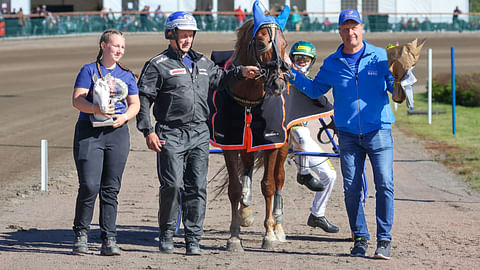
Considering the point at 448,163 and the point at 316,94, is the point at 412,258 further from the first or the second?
the point at 448,163

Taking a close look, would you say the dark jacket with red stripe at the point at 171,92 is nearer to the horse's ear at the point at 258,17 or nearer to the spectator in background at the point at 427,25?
the horse's ear at the point at 258,17

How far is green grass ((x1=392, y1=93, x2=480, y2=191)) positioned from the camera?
1202 cm

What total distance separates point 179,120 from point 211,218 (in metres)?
2.38

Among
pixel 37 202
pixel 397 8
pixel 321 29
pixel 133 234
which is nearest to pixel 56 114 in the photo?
pixel 37 202

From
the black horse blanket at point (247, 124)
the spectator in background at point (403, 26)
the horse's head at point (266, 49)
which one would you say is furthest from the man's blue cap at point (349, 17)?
the spectator in background at point (403, 26)

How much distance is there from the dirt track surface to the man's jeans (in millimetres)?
296

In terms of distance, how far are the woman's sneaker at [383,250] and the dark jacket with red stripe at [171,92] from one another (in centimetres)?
179

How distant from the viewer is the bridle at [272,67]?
6152 millimetres

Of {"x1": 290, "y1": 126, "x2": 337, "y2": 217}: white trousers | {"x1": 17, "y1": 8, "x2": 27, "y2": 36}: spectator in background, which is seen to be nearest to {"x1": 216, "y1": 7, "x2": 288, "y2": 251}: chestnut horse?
{"x1": 290, "y1": 126, "x2": 337, "y2": 217}: white trousers

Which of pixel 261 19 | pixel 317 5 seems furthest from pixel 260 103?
pixel 317 5

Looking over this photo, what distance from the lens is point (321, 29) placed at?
3884 centimetres

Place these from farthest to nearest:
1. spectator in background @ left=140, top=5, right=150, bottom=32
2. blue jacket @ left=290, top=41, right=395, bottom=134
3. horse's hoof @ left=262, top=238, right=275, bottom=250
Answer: spectator in background @ left=140, top=5, right=150, bottom=32 < horse's hoof @ left=262, top=238, right=275, bottom=250 < blue jacket @ left=290, top=41, right=395, bottom=134

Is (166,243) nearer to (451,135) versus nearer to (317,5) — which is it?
(451,135)

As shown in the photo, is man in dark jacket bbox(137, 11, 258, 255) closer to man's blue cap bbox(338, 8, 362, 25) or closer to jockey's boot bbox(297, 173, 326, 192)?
man's blue cap bbox(338, 8, 362, 25)
